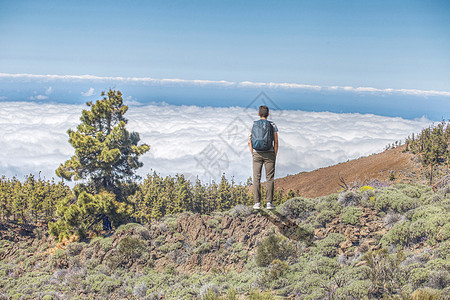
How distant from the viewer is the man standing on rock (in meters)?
7.34

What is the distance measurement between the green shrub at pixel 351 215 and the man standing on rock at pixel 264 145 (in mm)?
3910

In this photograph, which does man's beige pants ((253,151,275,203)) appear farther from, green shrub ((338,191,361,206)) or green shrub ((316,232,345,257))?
green shrub ((338,191,361,206))

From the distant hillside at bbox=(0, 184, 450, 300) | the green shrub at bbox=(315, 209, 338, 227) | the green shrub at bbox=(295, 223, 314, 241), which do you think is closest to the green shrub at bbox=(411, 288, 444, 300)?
the distant hillside at bbox=(0, 184, 450, 300)

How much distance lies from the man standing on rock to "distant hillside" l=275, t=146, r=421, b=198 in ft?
107

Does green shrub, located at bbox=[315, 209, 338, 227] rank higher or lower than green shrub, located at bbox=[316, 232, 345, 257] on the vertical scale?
higher

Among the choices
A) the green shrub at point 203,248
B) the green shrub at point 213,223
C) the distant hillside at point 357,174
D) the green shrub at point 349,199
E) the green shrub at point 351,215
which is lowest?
the distant hillside at point 357,174

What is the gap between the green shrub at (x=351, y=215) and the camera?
10328mm

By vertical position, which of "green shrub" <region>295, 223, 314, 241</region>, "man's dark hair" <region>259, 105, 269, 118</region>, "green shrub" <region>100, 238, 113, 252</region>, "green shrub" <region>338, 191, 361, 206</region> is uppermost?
"man's dark hair" <region>259, 105, 269, 118</region>

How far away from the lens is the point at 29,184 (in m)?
Result: 30.5

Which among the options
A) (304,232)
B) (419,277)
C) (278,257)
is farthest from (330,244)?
(419,277)

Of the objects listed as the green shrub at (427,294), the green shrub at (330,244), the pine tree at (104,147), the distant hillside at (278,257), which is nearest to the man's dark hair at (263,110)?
the distant hillside at (278,257)

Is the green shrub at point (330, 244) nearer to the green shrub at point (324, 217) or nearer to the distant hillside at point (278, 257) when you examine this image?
the distant hillside at point (278, 257)

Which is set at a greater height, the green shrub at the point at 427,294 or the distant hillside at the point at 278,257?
the green shrub at the point at 427,294

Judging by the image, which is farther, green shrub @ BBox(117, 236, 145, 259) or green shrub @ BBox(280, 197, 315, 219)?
green shrub @ BBox(117, 236, 145, 259)
